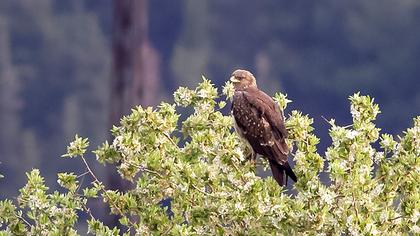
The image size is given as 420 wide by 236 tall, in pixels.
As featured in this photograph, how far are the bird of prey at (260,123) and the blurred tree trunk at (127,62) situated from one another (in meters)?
2.20

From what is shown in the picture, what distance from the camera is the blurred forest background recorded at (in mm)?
42375

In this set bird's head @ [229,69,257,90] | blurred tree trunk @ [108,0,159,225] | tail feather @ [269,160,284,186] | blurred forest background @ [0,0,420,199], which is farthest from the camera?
blurred forest background @ [0,0,420,199]

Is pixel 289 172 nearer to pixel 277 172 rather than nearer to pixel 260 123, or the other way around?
pixel 277 172

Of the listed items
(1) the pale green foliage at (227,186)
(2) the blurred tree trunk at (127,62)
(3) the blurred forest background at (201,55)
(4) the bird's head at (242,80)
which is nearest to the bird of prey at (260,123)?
(4) the bird's head at (242,80)

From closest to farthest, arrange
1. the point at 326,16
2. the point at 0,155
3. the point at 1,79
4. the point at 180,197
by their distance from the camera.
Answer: the point at 180,197
the point at 0,155
the point at 1,79
the point at 326,16

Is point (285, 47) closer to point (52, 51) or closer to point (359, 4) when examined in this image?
point (359, 4)

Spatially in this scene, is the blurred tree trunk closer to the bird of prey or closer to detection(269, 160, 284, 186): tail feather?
the bird of prey

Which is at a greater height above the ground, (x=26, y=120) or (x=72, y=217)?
(x=26, y=120)

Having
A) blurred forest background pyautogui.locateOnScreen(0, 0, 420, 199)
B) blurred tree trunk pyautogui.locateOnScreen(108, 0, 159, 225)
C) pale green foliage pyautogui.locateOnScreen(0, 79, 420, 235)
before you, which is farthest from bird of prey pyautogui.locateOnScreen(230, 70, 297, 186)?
blurred forest background pyautogui.locateOnScreen(0, 0, 420, 199)

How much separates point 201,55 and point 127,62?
32.2 metres

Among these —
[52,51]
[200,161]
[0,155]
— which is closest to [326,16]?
[52,51]

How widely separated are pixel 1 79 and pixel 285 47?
8.94m

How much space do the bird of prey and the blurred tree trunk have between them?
220 cm

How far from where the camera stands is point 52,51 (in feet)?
151
